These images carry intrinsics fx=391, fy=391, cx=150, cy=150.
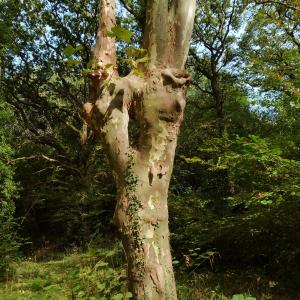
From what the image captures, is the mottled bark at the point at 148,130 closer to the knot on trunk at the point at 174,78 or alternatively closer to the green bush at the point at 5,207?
the knot on trunk at the point at 174,78

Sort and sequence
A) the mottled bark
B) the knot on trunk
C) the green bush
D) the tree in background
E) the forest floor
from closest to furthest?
1. the mottled bark
2. the forest floor
3. the knot on trunk
4. the green bush
5. the tree in background

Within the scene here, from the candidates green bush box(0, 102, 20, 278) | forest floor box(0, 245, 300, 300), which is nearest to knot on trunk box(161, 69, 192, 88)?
forest floor box(0, 245, 300, 300)

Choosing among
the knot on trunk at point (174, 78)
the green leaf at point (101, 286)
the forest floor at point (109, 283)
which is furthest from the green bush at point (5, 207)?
the knot on trunk at point (174, 78)

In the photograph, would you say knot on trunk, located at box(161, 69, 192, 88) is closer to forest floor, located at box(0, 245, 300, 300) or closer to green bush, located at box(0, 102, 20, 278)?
forest floor, located at box(0, 245, 300, 300)

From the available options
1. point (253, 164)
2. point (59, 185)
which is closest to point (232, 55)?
point (59, 185)

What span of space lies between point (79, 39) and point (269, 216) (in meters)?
11.6

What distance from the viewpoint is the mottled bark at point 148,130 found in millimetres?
4086

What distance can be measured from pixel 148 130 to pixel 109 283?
178 cm

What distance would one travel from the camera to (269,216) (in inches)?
271

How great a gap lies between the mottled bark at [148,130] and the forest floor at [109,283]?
0.43m

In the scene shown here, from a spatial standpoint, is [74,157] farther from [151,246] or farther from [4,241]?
[151,246]

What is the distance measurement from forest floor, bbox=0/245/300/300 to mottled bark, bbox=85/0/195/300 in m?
0.43

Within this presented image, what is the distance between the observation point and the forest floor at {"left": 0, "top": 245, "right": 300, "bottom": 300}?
4316 mm

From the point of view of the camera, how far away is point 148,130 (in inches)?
177
